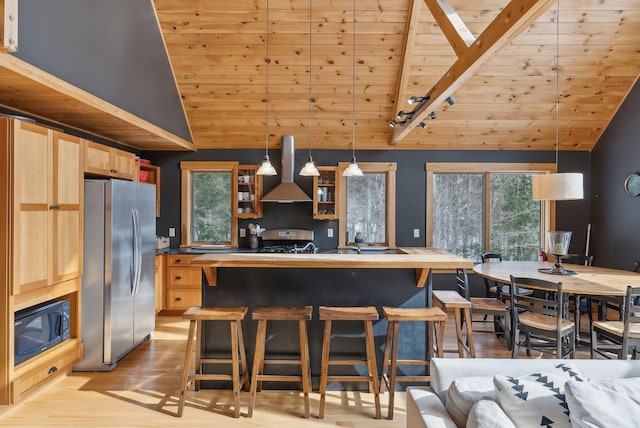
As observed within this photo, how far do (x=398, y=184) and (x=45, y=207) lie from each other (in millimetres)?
4465

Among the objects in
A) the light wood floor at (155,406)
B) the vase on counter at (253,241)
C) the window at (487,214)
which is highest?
the window at (487,214)

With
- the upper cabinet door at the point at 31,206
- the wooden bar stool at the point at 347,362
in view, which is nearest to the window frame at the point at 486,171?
the wooden bar stool at the point at 347,362

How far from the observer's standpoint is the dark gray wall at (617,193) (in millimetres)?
4977

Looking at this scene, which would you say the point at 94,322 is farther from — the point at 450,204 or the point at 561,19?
the point at 561,19

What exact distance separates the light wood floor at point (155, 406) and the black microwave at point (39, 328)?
38cm

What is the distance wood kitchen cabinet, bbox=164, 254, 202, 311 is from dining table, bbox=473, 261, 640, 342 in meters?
3.58

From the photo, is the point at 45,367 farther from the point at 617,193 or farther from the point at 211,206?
the point at 617,193

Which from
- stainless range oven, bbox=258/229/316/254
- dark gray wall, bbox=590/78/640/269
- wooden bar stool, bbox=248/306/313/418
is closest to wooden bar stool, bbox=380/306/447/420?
wooden bar stool, bbox=248/306/313/418

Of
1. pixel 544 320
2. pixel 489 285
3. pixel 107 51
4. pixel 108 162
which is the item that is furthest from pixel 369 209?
pixel 107 51

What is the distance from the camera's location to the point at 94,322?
3.61 meters

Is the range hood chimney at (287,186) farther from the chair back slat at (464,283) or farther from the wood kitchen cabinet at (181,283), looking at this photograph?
the chair back slat at (464,283)

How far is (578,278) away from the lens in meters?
3.83

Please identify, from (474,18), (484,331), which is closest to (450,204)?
A: (484,331)

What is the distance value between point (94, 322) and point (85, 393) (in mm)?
664
